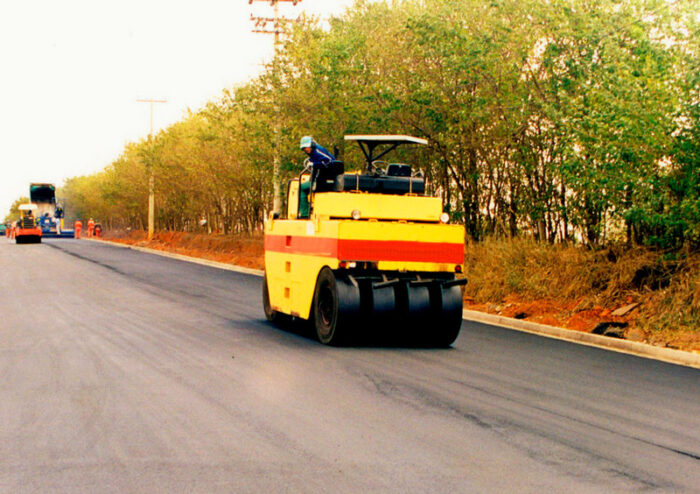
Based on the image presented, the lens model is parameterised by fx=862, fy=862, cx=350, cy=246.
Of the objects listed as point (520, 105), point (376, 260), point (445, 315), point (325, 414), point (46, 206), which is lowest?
point (325, 414)

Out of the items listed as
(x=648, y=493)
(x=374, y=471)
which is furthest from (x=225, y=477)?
(x=648, y=493)

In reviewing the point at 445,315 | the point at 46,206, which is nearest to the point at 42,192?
the point at 46,206

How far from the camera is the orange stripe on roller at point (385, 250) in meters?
12.7

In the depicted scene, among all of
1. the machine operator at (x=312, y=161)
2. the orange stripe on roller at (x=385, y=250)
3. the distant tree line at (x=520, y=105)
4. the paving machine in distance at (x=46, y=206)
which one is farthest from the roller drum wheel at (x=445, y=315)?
the paving machine in distance at (x=46, y=206)

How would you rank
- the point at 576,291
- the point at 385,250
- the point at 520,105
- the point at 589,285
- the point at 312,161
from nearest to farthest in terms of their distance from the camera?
1. the point at 385,250
2. the point at 312,161
3. the point at 589,285
4. the point at 576,291
5. the point at 520,105

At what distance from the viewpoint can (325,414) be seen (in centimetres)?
810

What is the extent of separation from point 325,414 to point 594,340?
24.4 feet

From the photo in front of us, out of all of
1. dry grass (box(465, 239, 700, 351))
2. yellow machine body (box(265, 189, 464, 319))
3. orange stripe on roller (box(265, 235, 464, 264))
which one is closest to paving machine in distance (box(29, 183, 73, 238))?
dry grass (box(465, 239, 700, 351))

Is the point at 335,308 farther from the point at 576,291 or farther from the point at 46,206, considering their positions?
the point at 46,206

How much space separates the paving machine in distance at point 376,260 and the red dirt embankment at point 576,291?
11.4 feet

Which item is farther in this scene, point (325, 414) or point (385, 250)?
point (385, 250)

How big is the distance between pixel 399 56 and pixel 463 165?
3.70 meters

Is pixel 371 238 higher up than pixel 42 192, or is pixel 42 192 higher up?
pixel 42 192

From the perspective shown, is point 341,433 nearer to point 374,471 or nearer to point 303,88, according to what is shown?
point 374,471
